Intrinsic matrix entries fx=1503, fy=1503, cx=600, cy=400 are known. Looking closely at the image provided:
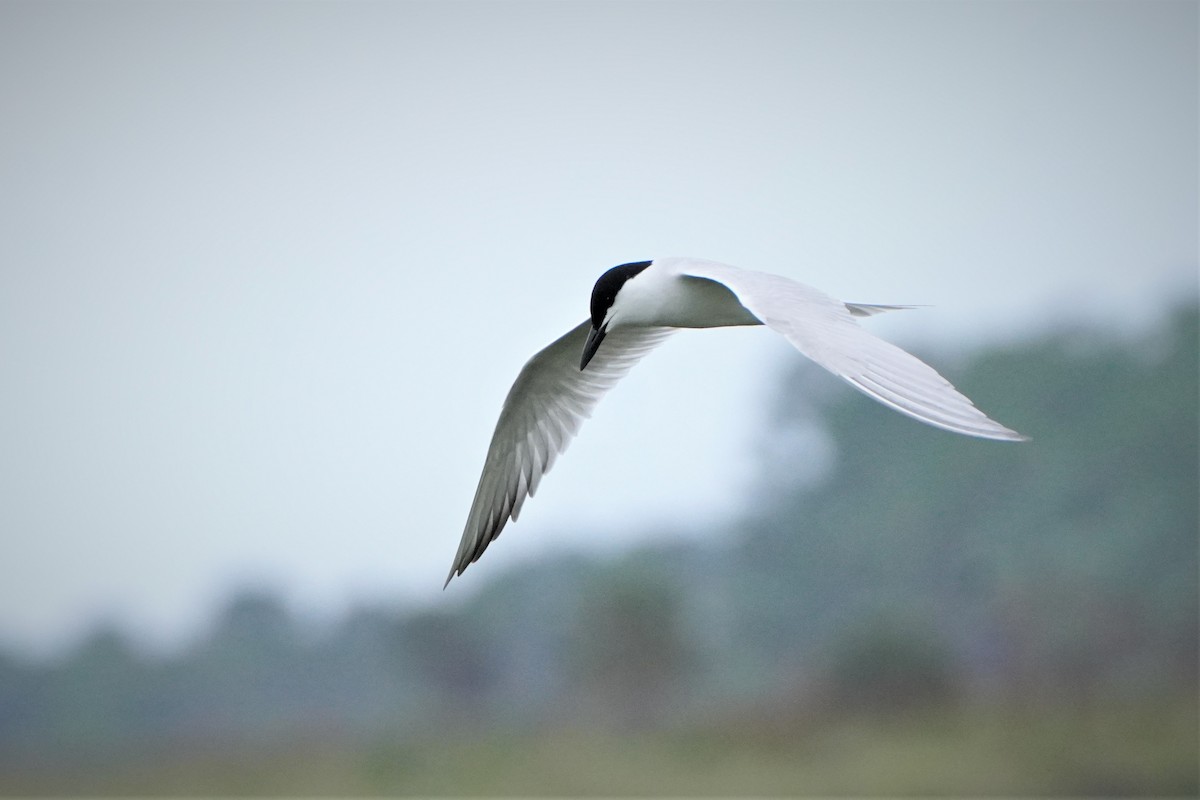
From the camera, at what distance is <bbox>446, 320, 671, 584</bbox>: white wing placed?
6.53 meters

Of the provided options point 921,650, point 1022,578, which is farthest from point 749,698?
point 1022,578

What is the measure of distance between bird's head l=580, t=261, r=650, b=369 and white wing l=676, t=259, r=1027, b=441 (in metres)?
0.60

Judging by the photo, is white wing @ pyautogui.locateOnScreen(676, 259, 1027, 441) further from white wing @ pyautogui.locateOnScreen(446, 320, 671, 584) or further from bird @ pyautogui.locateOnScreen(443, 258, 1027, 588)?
white wing @ pyautogui.locateOnScreen(446, 320, 671, 584)

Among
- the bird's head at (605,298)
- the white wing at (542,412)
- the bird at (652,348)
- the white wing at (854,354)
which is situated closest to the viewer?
the white wing at (854,354)

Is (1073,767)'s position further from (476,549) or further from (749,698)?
(476,549)

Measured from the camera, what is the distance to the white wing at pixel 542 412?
6527 millimetres

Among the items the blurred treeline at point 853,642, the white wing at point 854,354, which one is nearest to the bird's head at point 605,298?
the white wing at point 854,354

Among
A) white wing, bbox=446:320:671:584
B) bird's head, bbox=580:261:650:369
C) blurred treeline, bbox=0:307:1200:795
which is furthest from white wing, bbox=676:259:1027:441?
blurred treeline, bbox=0:307:1200:795

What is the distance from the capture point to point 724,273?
5.08 m

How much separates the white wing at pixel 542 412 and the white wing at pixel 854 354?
155cm

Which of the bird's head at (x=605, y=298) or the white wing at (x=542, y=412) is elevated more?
the bird's head at (x=605, y=298)

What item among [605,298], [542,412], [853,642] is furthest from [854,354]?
[853,642]

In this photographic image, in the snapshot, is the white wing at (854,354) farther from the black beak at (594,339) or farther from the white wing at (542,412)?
the white wing at (542,412)

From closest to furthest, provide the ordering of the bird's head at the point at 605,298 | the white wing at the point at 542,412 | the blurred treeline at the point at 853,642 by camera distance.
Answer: the bird's head at the point at 605,298, the white wing at the point at 542,412, the blurred treeline at the point at 853,642
